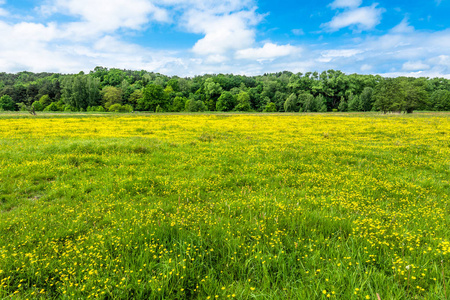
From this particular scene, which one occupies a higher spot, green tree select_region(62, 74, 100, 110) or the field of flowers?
green tree select_region(62, 74, 100, 110)

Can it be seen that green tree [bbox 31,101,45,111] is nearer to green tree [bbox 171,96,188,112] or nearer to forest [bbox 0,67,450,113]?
forest [bbox 0,67,450,113]

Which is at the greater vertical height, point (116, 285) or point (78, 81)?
point (78, 81)

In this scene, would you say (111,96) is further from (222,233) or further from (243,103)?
(222,233)

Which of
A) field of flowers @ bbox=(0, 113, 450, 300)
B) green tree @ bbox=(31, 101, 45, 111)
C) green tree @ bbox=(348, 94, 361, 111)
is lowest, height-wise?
field of flowers @ bbox=(0, 113, 450, 300)

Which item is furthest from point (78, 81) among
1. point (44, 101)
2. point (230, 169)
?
point (230, 169)

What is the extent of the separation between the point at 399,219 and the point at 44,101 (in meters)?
171

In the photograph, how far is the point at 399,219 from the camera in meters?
5.03

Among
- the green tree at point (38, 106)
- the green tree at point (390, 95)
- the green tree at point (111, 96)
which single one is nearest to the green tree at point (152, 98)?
the green tree at point (111, 96)

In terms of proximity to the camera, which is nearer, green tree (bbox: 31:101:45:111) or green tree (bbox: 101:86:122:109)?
green tree (bbox: 101:86:122:109)

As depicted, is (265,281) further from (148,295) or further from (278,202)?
(278,202)

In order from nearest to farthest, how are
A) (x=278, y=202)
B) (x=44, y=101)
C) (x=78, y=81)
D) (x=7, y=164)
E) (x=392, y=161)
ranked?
(x=278, y=202) < (x=7, y=164) < (x=392, y=161) < (x=78, y=81) < (x=44, y=101)

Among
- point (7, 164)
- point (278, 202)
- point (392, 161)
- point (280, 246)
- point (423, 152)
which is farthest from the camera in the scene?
point (423, 152)

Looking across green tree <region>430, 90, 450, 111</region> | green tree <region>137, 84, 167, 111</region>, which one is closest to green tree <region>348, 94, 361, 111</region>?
green tree <region>430, 90, 450, 111</region>

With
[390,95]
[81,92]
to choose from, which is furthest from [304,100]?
[81,92]
